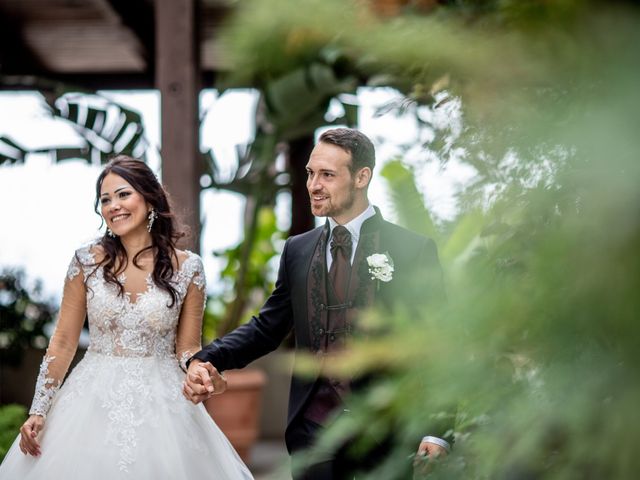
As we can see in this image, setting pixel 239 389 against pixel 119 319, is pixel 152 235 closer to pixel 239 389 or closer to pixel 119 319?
pixel 119 319

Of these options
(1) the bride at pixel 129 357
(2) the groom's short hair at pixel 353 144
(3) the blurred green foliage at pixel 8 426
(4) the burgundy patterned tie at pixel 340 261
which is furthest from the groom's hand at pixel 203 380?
(3) the blurred green foliage at pixel 8 426

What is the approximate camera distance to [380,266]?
106 inches

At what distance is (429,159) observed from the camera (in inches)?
35.4

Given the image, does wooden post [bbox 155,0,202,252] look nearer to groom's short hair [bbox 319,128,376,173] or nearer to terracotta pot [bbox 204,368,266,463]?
terracotta pot [bbox 204,368,266,463]

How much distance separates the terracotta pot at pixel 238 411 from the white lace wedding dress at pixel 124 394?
3429mm

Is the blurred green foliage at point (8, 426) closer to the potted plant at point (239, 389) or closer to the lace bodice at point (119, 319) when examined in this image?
the lace bodice at point (119, 319)

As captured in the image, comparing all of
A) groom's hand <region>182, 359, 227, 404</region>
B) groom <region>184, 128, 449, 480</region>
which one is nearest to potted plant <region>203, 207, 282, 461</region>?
groom's hand <region>182, 359, 227, 404</region>

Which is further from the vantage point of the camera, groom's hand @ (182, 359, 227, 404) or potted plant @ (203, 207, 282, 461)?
potted plant @ (203, 207, 282, 461)

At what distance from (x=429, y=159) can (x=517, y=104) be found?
33cm

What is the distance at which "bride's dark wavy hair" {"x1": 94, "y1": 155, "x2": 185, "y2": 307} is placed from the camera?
10.8 ft

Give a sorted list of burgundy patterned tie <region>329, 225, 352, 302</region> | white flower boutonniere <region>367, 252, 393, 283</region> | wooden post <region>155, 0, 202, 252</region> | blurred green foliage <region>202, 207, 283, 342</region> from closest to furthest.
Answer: white flower boutonniere <region>367, 252, 393, 283</region>
burgundy patterned tie <region>329, 225, 352, 302</region>
wooden post <region>155, 0, 202, 252</region>
blurred green foliage <region>202, 207, 283, 342</region>

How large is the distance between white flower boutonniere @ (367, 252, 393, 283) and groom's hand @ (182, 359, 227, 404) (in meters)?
0.63

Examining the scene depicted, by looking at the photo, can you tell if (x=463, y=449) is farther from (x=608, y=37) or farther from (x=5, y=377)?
(x=5, y=377)

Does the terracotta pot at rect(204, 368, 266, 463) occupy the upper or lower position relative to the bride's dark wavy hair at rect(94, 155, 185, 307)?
lower
